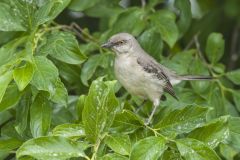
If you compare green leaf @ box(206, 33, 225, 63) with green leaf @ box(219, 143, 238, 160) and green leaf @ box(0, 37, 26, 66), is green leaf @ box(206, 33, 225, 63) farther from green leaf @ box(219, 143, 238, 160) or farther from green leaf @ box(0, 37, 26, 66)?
green leaf @ box(0, 37, 26, 66)

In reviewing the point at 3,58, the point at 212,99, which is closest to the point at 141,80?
the point at 212,99

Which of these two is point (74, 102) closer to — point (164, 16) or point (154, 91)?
point (154, 91)

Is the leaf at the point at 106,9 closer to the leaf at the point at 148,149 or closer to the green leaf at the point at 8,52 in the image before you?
the green leaf at the point at 8,52

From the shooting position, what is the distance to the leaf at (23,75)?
359cm

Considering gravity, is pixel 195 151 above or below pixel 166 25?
above

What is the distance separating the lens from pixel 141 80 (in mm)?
5039

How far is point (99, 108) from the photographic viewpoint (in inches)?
135

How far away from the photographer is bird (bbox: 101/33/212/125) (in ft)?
16.3

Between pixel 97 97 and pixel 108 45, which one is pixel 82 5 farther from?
pixel 97 97

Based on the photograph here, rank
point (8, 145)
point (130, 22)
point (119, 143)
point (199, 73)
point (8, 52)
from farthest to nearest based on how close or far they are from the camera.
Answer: point (130, 22)
point (199, 73)
point (8, 52)
point (8, 145)
point (119, 143)

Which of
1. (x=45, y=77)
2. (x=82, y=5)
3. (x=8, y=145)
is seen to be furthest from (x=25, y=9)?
(x=82, y=5)

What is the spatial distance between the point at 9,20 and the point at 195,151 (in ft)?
4.89

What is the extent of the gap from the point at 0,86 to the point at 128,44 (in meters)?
1.77

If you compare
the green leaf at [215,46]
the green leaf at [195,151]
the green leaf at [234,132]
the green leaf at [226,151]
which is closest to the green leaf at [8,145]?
the green leaf at [195,151]
